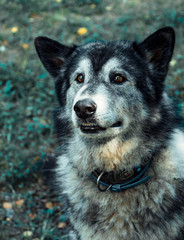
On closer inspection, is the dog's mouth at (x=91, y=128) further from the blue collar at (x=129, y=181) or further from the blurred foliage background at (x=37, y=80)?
the blurred foliage background at (x=37, y=80)

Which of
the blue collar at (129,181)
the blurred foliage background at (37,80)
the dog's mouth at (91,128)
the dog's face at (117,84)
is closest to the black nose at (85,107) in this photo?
the dog's face at (117,84)

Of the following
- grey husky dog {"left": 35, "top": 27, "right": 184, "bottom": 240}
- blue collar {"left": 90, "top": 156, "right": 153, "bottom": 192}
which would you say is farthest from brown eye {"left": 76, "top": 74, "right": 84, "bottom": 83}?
blue collar {"left": 90, "top": 156, "right": 153, "bottom": 192}

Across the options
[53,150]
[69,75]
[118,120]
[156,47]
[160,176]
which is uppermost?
[156,47]

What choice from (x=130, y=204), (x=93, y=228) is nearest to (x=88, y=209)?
(x=93, y=228)

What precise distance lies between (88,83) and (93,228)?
1230 mm

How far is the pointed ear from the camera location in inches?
105

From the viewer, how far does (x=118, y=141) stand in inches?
107

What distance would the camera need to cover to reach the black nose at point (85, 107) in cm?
239

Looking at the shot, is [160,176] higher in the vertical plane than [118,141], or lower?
lower

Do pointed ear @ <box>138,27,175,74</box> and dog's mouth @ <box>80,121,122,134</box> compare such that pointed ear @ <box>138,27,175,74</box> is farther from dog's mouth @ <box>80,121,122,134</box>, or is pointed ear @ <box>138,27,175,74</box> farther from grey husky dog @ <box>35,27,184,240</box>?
dog's mouth @ <box>80,121,122,134</box>

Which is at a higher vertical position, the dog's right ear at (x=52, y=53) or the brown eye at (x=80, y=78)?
the dog's right ear at (x=52, y=53)

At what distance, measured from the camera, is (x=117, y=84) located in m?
2.72

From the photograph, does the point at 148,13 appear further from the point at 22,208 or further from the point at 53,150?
the point at 22,208

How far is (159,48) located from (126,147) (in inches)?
35.4
